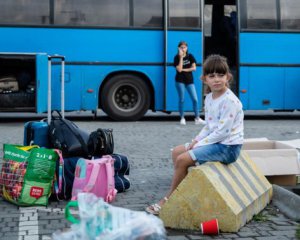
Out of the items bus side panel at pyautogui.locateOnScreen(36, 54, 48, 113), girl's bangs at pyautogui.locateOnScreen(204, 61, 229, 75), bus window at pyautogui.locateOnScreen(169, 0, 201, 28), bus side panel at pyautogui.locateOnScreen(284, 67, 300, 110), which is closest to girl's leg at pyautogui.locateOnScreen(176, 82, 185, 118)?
bus window at pyautogui.locateOnScreen(169, 0, 201, 28)

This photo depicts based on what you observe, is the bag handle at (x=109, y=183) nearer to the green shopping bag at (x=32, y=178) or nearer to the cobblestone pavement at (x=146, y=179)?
the cobblestone pavement at (x=146, y=179)

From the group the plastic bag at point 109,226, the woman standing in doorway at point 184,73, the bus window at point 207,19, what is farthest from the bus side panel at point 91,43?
the plastic bag at point 109,226

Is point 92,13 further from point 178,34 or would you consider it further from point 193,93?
point 193,93

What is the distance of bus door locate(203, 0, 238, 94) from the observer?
15.5 metres

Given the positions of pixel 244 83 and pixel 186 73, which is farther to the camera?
pixel 244 83

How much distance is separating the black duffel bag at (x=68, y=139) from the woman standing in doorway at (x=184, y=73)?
24.2 ft

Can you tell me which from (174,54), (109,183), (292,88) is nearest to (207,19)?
(174,54)

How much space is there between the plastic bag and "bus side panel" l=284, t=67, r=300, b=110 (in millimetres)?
12708

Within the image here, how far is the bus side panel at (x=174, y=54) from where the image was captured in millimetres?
14648

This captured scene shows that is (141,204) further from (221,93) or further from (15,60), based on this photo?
(15,60)

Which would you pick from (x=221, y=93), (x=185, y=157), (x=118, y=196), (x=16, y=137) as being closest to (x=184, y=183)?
(x=185, y=157)

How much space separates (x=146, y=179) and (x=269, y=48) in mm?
8710

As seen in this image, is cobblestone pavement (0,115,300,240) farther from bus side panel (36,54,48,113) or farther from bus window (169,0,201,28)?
bus window (169,0,201,28)

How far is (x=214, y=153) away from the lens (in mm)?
5395
